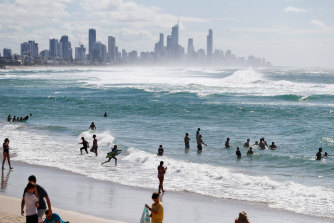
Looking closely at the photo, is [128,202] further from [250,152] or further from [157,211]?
Answer: [250,152]

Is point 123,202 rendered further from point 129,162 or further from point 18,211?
point 129,162

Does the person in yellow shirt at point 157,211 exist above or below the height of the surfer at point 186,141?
above

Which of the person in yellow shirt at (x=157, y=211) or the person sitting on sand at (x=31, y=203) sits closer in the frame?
the person sitting on sand at (x=31, y=203)

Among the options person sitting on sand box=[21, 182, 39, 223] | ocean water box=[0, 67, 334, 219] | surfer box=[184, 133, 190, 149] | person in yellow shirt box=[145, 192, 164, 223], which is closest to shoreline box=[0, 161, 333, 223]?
ocean water box=[0, 67, 334, 219]

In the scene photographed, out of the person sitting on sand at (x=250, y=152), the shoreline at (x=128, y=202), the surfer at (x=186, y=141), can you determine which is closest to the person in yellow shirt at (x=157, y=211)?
the shoreline at (x=128, y=202)

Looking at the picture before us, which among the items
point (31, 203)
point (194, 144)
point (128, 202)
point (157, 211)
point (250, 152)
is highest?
point (31, 203)

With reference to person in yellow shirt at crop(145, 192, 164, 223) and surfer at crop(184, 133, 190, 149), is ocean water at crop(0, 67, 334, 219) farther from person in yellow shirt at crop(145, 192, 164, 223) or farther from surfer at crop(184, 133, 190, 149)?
person in yellow shirt at crop(145, 192, 164, 223)

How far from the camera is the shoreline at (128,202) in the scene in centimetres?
1177

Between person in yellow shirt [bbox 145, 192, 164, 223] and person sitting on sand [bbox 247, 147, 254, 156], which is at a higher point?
person in yellow shirt [bbox 145, 192, 164, 223]

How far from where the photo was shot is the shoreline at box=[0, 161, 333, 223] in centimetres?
1177

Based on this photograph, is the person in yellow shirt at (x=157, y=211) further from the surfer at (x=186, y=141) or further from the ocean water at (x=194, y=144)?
the surfer at (x=186, y=141)

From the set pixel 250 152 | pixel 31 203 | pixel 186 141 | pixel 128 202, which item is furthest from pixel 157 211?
pixel 186 141

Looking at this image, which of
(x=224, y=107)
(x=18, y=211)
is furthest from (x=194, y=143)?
(x=224, y=107)

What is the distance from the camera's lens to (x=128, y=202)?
13.0 meters
